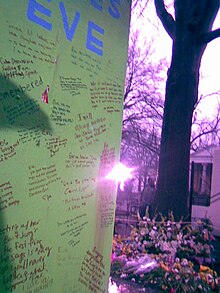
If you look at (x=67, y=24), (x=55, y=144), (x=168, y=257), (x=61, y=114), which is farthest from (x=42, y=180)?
(x=168, y=257)

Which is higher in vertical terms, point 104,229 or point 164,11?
point 164,11

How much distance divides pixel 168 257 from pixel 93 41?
3.59 m

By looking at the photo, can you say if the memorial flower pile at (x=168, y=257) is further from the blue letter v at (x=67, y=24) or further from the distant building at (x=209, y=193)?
the distant building at (x=209, y=193)

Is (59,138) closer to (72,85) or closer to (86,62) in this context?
(72,85)

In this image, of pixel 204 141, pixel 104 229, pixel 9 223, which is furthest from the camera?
pixel 204 141

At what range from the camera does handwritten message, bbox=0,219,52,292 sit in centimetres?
167

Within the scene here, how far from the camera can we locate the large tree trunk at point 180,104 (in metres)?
7.91

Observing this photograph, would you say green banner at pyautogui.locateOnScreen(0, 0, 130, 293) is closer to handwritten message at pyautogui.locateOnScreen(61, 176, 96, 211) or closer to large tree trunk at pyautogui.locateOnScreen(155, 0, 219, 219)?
handwritten message at pyautogui.locateOnScreen(61, 176, 96, 211)

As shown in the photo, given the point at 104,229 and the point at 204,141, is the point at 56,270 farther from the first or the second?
the point at 204,141

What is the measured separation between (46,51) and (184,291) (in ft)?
10.4

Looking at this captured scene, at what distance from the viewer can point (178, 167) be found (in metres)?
8.05

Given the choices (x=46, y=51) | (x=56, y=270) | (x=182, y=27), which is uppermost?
(x=182, y=27)

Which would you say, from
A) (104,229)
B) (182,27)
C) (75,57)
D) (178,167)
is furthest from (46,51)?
(182,27)

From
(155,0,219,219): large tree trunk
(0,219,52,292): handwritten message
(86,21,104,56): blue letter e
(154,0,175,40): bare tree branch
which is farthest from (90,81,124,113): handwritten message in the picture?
(154,0,175,40): bare tree branch
